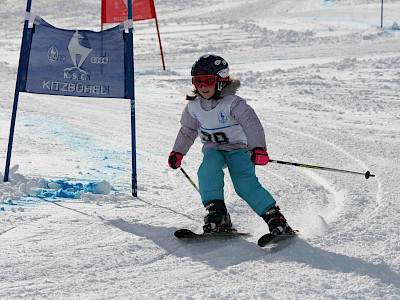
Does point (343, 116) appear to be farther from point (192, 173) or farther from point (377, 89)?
point (192, 173)

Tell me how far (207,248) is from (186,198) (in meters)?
1.40

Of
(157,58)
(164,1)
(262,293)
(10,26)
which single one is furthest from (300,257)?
(164,1)

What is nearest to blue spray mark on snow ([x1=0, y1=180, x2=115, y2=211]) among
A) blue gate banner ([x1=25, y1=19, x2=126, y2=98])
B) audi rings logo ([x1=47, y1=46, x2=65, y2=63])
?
blue gate banner ([x1=25, y1=19, x2=126, y2=98])

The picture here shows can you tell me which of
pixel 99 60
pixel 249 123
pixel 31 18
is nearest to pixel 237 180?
pixel 249 123

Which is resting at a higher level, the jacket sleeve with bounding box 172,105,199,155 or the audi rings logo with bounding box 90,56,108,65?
the audi rings logo with bounding box 90,56,108,65

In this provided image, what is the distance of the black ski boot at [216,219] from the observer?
414cm

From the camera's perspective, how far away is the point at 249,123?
434 cm

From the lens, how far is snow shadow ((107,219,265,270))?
3781 mm

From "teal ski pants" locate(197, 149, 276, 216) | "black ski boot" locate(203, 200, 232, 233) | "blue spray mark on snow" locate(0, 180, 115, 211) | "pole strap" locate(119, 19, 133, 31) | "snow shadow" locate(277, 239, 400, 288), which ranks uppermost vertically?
"pole strap" locate(119, 19, 133, 31)

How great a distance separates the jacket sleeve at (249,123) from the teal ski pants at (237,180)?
0.15 metres

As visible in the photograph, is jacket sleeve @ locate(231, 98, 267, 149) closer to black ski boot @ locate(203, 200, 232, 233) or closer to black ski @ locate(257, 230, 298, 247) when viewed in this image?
black ski boot @ locate(203, 200, 232, 233)

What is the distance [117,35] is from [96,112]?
481 centimetres

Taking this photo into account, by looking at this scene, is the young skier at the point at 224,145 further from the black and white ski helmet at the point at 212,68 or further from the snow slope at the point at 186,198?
the snow slope at the point at 186,198

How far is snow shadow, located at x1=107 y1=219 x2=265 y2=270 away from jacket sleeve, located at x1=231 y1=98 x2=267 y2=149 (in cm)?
72
